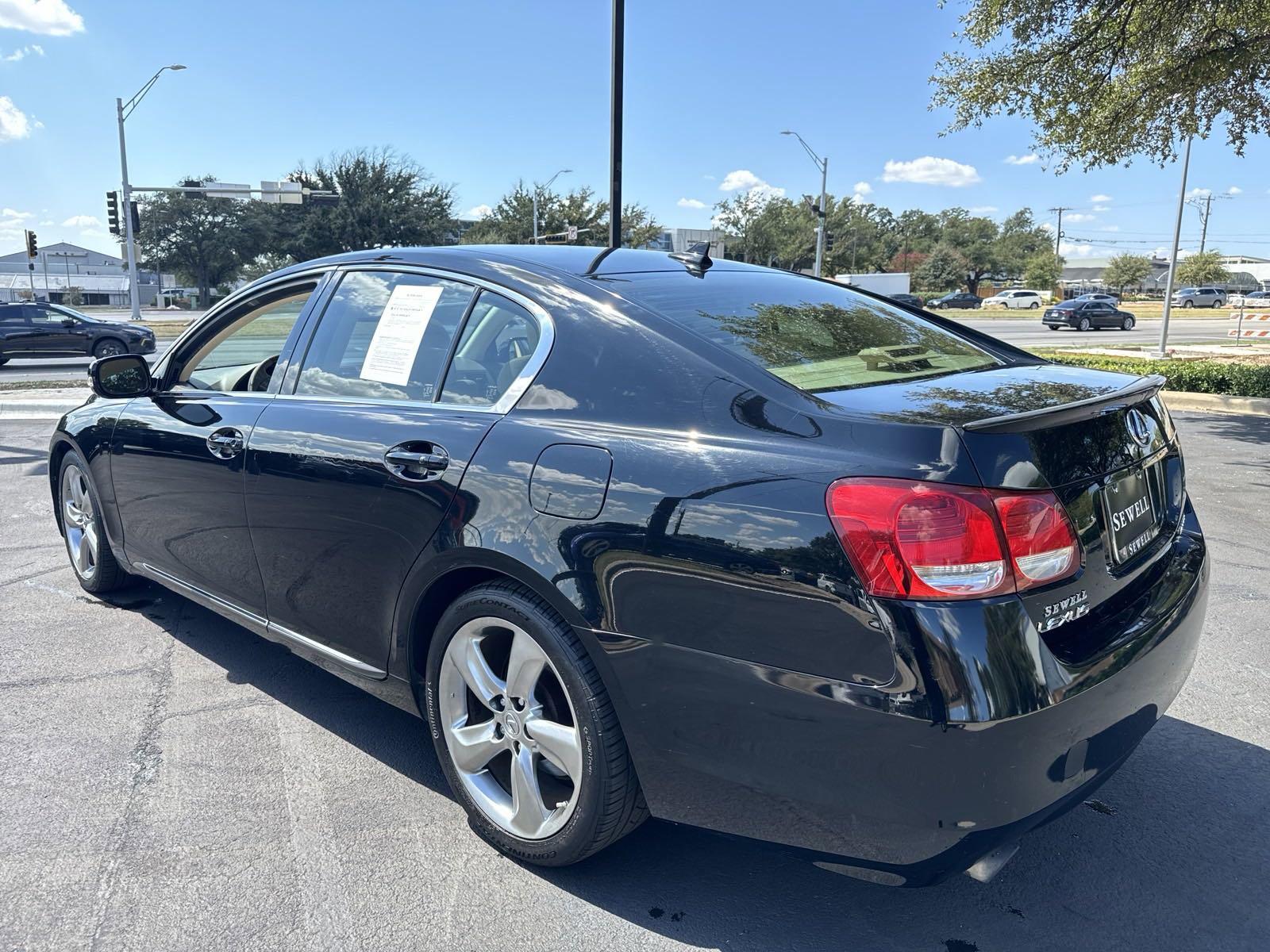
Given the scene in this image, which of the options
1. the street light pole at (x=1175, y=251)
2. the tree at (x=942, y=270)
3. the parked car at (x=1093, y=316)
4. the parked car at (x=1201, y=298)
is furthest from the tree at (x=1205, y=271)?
the street light pole at (x=1175, y=251)

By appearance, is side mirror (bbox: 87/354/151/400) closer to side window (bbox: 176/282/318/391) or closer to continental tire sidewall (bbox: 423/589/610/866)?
side window (bbox: 176/282/318/391)

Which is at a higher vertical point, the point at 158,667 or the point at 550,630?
the point at 550,630

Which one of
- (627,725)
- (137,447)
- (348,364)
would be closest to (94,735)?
(137,447)

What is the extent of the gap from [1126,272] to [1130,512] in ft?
360

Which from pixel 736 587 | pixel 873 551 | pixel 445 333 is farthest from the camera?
pixel 445 333

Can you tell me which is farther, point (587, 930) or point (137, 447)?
point (137, 447)

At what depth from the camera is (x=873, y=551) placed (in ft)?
6.29

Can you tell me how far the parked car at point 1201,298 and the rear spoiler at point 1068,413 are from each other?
7792 centimetres

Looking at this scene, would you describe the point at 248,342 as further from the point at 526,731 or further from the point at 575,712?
the point at 575,712

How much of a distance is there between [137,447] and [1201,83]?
11580mm

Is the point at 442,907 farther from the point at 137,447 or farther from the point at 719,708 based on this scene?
the point at 137,447

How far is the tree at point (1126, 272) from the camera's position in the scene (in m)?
98.1

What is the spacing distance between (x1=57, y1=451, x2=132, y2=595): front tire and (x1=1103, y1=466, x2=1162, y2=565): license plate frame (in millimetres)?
4091

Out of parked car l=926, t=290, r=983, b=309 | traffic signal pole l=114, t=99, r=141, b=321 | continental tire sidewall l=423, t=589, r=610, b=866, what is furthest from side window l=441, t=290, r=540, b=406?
parked car l=926, t=290, r=983, b=309
